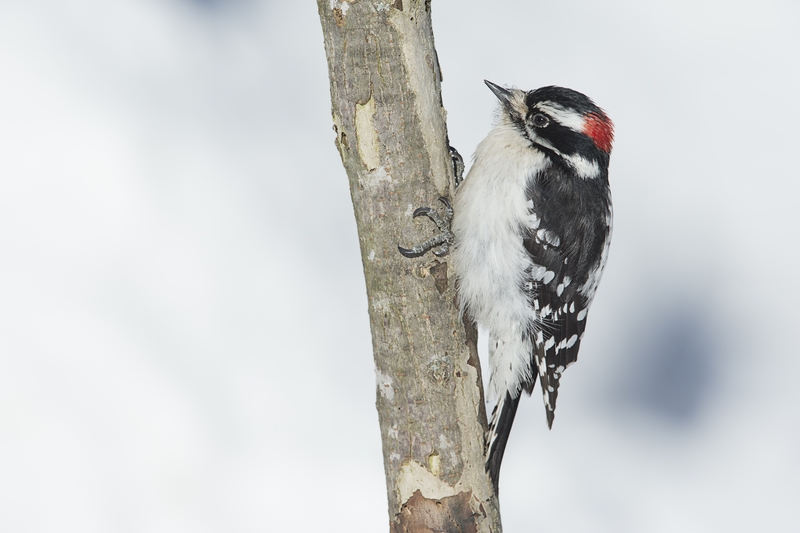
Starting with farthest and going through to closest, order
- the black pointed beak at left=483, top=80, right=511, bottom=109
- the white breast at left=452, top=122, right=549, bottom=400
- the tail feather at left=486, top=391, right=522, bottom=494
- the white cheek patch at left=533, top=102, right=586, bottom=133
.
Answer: the black pointed beak at left=483, top=80, right=511, bottom=109, the white cheek patch at left=533, top=102, right=586, bottom=133, the white breast at left=452, top=122, right=549, bottom=400, the tail feather at left=486, top=391, right=522, bottom=494

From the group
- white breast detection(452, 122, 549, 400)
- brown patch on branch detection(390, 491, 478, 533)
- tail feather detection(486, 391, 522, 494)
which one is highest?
white breast detection(452, 122, 549, 400)

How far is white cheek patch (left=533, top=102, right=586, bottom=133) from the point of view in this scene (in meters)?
1.89

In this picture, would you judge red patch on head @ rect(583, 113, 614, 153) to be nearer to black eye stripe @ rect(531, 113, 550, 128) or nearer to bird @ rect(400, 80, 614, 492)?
bird @ rect(400, 80, 614, 492)

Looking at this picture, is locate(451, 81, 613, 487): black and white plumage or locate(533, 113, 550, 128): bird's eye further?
locate(533, 113, 550, 128): bird's eye

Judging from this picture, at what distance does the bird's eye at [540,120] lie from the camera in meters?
1.92

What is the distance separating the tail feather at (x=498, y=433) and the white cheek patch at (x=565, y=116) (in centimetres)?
81

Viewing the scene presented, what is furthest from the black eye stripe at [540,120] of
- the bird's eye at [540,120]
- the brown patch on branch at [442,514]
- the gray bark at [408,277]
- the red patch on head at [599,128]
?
the brown patch on branch at [442,514]

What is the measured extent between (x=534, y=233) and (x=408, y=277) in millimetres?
465

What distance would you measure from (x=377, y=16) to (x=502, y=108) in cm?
71

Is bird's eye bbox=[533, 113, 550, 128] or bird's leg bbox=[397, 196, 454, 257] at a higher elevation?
bird's eye bbox=[533, 113, 550, 128]

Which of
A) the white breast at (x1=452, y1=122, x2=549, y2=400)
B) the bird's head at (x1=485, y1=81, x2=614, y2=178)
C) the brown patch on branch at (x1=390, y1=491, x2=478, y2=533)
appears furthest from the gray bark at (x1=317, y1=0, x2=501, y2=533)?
the bird's head at (x1=485, y1=81, x2=614, y2=178)

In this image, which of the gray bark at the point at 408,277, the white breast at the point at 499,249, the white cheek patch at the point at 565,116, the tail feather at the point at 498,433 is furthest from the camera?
the white cheek patch at the point at 565,116

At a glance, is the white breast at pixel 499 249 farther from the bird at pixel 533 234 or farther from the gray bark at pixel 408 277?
the gray bark at pixel 408 277

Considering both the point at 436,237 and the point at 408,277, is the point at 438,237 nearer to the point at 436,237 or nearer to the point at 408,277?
the point at 436,237
